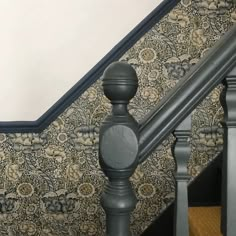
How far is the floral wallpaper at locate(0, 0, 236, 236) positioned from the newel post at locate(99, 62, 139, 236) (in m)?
1.28

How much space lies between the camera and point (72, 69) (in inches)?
79.3

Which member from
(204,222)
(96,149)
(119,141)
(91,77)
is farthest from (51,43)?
(119,141)

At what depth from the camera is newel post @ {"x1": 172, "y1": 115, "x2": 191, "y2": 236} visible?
2.45ft

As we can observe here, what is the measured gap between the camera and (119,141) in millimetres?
711

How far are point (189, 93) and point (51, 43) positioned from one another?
1.47 meters

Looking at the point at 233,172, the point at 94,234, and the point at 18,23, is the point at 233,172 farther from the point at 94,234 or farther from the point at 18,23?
the point at 18,23

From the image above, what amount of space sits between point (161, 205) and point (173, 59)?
34.5 inches

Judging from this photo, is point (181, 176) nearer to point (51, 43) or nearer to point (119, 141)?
point (119, 141)

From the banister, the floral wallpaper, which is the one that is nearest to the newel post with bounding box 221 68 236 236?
the banister

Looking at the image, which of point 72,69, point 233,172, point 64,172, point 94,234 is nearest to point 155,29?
point 72,69

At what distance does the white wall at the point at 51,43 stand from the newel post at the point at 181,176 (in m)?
1.33

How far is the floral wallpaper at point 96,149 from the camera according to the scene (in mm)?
1981

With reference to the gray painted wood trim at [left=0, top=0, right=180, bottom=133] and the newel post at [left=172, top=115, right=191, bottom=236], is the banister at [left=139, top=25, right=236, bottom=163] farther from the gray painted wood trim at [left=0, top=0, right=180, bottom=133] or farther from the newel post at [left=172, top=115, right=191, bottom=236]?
the gray painted wood trim at [left=0, top=0, right=180, bottom=133]

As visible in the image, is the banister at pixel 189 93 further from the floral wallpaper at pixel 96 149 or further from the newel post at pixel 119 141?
the floral wallpaper at pixel 96 149
